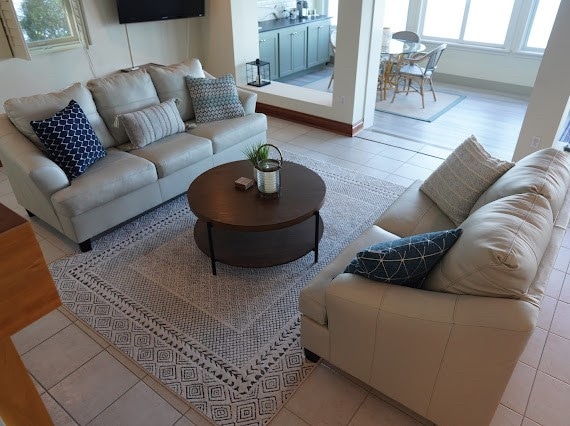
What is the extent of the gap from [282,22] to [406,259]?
5.81 m

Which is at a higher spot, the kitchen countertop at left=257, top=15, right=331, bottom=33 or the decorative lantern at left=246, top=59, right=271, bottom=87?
the kitchen countertop at left=257, top=15, right=331, bottom=33

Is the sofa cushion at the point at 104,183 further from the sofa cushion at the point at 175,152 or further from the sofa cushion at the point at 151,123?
the sofa cushion at the point at 151,123

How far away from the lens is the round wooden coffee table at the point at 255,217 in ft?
7.84

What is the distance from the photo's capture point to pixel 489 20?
6.23 m

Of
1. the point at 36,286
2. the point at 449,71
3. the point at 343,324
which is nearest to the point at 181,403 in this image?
the point at 343,324

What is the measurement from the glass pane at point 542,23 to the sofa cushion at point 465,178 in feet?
15.7

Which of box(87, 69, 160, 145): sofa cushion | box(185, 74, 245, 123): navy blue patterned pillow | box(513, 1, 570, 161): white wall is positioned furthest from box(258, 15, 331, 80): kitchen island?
box(513, 1, 570, 161): white wall

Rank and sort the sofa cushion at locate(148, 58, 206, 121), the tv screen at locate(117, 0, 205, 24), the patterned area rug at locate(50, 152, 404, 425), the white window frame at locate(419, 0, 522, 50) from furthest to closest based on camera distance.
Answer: the white window frame at locate(419, 0, 522, 50) → the tv screen at locate(117, 0, 205, 24) → the sofa cushion at locate(148, 58, 206, 121) → the patterned area rug at locate(50, 152, 404, 425)

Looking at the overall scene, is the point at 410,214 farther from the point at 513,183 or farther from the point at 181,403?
the point at 181,403

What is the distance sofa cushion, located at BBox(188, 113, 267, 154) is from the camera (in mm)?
3461

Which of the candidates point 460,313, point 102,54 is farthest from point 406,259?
point 102,54

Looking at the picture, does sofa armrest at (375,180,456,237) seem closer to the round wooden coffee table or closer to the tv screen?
the round wooden coffee table

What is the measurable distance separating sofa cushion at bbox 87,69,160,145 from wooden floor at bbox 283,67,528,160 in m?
2.63

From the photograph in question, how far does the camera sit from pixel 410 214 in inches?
96.7
